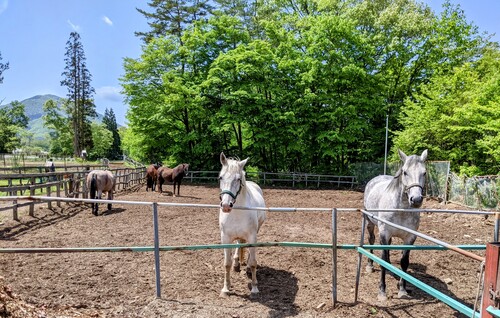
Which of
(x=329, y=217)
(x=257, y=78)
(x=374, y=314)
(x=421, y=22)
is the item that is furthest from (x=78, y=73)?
(x=374, y=314)

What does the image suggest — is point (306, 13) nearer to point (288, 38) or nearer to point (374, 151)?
point (288, 38)

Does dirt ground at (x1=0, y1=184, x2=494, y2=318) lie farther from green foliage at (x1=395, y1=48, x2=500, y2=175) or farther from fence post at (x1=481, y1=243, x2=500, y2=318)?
green foliage at (x1=395, y1=48, x2=500, y2=175)

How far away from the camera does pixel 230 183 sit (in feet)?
12.6

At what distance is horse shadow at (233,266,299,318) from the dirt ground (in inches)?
0.5

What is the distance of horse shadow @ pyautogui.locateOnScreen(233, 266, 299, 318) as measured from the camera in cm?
381

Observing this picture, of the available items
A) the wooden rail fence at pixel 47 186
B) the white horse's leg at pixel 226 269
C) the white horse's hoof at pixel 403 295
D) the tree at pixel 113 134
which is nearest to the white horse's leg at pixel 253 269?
the white horse's leg at pixel 226 269

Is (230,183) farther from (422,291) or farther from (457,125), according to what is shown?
(457,125)

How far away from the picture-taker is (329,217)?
33.0ft

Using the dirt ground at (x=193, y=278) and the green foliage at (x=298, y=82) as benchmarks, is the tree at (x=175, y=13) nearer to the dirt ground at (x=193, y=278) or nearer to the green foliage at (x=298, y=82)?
the green foliage at (x=298, y=82)

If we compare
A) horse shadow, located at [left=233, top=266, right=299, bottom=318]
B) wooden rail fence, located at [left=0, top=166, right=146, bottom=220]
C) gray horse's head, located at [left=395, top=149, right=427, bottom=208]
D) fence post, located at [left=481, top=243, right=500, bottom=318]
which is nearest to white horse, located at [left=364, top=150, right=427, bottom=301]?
gray horse's head, located at [left=395, top=149, right=427, bottom=208]

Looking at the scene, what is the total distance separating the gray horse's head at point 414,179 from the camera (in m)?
4.06

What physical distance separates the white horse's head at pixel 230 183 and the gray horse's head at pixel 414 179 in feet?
7.60

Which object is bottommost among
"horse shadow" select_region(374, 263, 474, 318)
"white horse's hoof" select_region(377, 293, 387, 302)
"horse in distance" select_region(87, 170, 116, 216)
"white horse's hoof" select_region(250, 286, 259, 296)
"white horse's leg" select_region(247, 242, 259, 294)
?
"horse shadow" select_region(374, 263, 474, 318)

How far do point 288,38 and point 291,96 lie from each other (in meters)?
5.02
